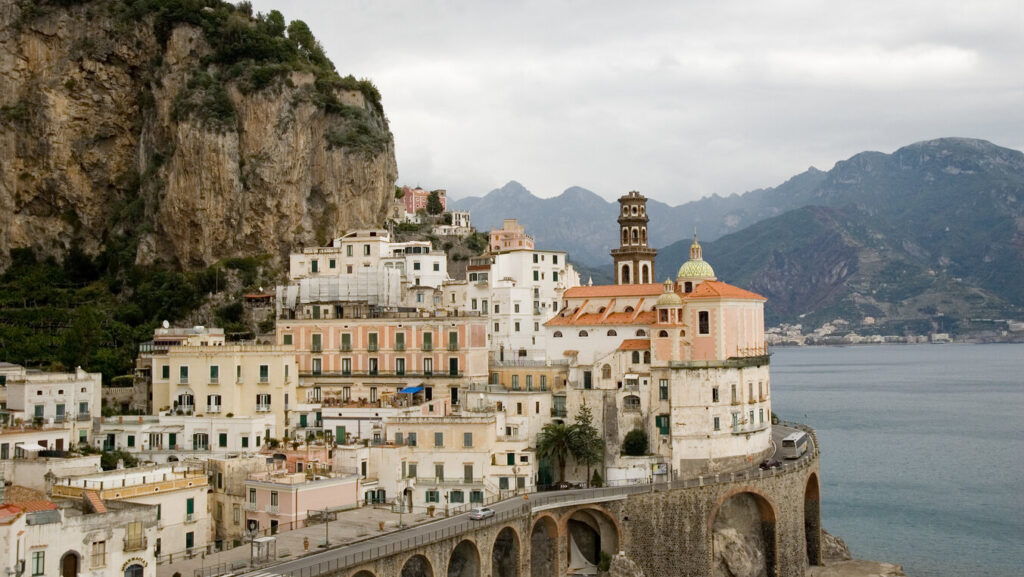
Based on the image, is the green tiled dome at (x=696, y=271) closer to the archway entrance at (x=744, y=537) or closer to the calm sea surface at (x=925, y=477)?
the archway entrance at (x=744, y=537)

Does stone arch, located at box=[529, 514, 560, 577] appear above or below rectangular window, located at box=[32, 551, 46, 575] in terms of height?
below

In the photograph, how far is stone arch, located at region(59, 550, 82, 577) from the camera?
3656 centimetres

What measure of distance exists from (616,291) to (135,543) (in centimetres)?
4228

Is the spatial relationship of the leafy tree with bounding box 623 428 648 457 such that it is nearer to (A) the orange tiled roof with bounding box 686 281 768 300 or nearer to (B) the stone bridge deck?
(B) the stone bridge deck

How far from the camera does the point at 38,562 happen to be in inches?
1416

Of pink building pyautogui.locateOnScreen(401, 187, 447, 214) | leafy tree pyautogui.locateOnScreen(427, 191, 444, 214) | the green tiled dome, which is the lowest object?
the green tiled dome

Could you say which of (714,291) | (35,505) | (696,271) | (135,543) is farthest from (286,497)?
(696,271)

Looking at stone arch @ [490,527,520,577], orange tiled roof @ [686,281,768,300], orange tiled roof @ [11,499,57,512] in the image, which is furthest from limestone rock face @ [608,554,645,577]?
orange tiled roof @ [11,499,57,512]

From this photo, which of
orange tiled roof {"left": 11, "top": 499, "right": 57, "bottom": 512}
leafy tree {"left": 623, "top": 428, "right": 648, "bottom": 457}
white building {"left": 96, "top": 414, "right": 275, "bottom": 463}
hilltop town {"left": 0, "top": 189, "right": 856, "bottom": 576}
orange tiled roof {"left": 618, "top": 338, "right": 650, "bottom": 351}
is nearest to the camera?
orange tiled roof {"left": 11, "top": 499, "right": 57, "bottom": 512}

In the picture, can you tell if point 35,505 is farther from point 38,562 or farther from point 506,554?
point 506,554

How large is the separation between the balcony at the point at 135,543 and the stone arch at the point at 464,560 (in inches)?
616

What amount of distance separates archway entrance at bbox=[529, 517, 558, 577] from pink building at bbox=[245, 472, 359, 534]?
12.1 m

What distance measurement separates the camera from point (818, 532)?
70.5 meters

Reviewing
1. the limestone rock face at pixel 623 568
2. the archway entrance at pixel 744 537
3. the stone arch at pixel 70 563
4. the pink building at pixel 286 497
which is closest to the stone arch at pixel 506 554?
the limestone rock face at pixel 623 568
